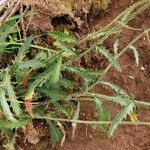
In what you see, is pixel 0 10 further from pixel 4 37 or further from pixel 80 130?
pixel 80 130

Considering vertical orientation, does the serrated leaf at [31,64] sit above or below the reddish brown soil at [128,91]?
above

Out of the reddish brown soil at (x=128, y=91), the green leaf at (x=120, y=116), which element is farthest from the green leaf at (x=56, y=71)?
the reddish brown soil at (x=128, y=91)

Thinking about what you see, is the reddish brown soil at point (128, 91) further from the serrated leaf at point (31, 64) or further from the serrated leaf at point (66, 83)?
the serrated leaf at point (31, 64)

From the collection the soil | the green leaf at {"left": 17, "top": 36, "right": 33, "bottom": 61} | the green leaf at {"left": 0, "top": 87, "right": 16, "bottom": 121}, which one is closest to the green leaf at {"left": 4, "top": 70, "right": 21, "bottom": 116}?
the green leaf at {"left": 0, "top": 87, "right": 16, "bottom": 121}

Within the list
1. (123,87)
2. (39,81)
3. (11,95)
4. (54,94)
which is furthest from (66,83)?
(123,87)

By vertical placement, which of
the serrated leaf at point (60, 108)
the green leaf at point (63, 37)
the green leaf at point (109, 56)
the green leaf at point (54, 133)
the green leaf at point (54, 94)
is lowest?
the green leaf at point (54, 133)

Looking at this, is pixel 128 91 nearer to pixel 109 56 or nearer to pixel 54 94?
pixel 54 94
